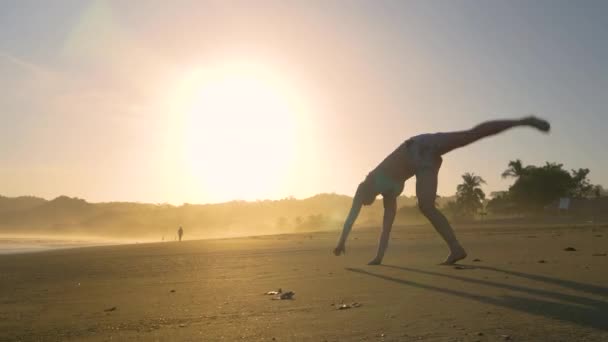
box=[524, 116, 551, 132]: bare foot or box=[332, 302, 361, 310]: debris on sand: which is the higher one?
box=[524, 116, 551, 132]: bare foot

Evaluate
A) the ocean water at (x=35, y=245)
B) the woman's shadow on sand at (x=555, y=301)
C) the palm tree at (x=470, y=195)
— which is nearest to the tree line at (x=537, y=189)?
the palm tree at (x=470, y=195)

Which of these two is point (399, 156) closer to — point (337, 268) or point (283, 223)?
point (337, 268)

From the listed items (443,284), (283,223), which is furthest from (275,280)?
(283,223)

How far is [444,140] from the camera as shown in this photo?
34.1 feet

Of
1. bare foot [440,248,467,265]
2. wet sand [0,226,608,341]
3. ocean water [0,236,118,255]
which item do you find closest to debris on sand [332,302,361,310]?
wet sand [0,226,608,341]

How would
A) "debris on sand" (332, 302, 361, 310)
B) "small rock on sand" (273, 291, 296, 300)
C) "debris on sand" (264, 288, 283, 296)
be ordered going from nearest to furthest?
"debris on sand" (332, 302, 361, 310) → "small rock on sand" (273, 291, 296, 300) → "debris on sand" (264, 288, 283, 296)

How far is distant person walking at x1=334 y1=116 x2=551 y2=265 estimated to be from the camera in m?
9.92

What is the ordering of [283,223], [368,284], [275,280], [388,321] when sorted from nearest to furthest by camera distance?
[388,321], [368,284], [275,280], [283,223]

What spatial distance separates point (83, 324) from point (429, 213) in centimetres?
664

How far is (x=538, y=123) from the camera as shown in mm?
9555

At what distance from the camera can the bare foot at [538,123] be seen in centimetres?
945

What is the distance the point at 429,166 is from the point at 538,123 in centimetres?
202

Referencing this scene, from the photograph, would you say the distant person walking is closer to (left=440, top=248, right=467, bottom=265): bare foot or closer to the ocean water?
(left=440, top=248, right=467, bottom=265): bare foot

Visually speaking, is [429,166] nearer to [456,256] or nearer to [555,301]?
[456,256]
